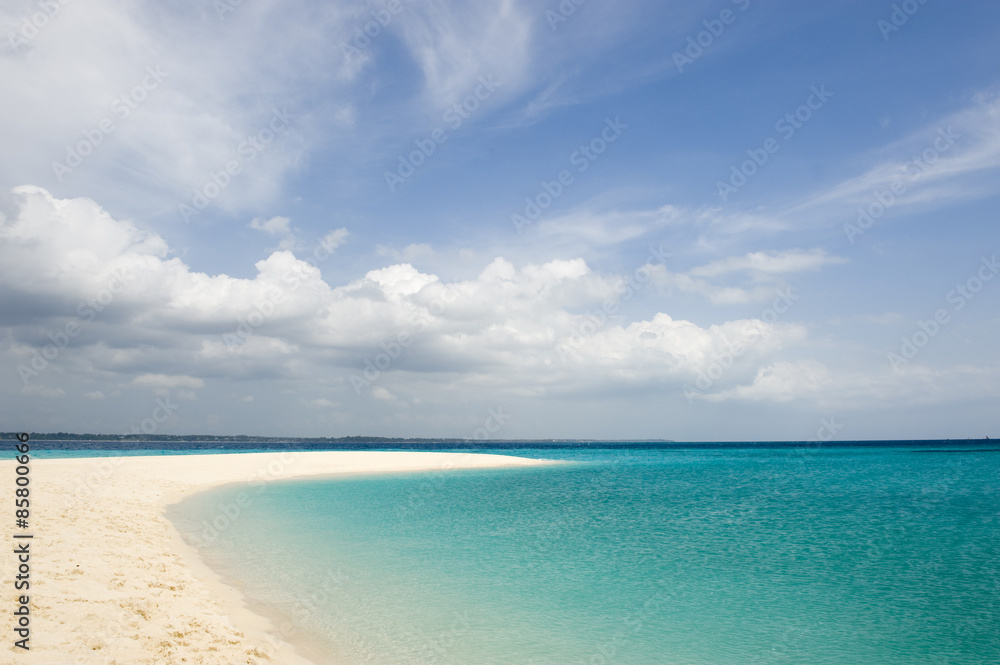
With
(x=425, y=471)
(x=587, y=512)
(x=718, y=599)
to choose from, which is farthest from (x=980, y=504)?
(x=425, y=471)

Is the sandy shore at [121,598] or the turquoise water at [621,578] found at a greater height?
the sandy shore at [121,598]

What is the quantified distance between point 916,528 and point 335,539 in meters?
23.9

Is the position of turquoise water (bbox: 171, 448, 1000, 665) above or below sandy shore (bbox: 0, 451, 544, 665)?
below

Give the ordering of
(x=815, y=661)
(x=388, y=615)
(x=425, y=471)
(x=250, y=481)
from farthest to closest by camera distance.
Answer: (x=425, y=471), (x=250, y=481), (x=388, y=615), (x=815, y=661)

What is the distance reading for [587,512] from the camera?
28.3 metres

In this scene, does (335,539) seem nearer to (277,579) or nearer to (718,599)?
(277,579)

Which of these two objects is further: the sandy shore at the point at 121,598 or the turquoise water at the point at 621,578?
the turquoise water at the point at 621,578

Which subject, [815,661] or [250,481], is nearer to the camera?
[815,661]

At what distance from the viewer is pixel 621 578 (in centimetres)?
1530

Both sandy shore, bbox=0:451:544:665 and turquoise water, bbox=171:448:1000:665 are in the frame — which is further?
turquoise water, bbox=171:448:1000:665

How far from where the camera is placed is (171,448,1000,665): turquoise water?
34.7ft

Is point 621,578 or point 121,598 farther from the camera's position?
point 621,578

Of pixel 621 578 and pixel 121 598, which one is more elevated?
pixel 121 598

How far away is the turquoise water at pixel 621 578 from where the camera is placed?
10.6 meters
